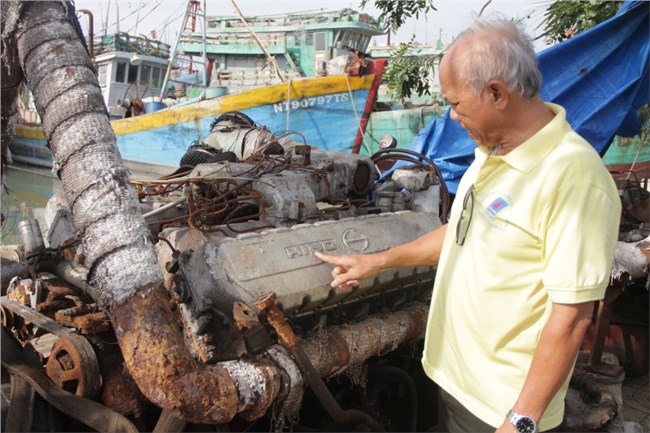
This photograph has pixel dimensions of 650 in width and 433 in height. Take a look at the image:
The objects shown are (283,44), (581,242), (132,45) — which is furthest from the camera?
(132,45)

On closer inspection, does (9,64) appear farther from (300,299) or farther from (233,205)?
(300,299)

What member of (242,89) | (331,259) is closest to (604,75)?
(331,259)

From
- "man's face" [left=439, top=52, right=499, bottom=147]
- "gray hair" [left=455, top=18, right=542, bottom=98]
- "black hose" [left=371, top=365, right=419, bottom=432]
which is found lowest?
"black hose" [left=371, top=365, right=419, bottom=432]

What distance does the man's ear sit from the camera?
1454mm

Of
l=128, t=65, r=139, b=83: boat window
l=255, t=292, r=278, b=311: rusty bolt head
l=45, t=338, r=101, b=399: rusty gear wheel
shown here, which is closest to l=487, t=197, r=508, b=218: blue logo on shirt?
l=255, t=292, r=278, b=311: rusty bolt head

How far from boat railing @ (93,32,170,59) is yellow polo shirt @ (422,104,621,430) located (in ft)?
70.3

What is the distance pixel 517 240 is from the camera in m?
1.50

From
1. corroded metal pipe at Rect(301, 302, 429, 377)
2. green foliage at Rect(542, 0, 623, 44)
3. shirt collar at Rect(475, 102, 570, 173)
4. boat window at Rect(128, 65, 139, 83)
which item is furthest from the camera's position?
boat window at Rect(128, 65, 139, 83)

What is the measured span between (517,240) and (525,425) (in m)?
0.50

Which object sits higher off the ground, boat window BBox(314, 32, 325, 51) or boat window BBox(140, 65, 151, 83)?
boat window BBox(314, 32, 325, 51)

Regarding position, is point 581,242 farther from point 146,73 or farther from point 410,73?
point 146,73

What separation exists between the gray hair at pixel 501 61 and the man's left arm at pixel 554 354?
24.1 inches

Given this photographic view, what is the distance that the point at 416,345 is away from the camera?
319 centimetres

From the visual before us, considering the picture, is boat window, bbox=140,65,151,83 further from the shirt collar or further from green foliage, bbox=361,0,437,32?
the shirt collar
